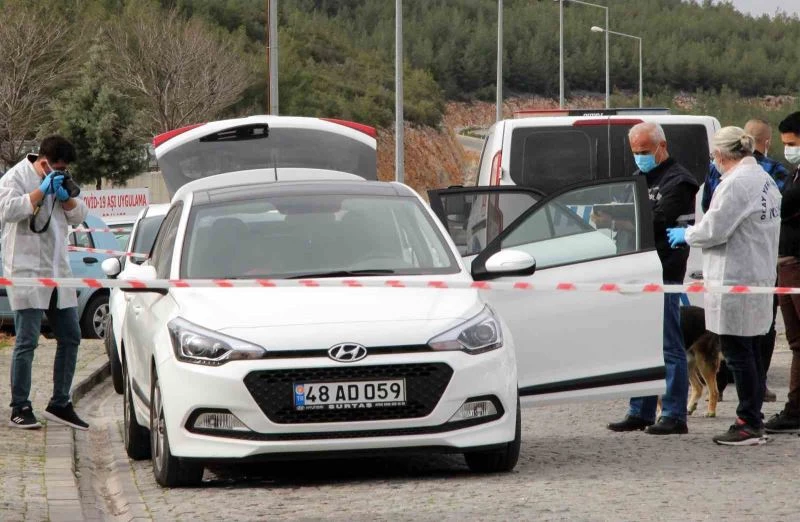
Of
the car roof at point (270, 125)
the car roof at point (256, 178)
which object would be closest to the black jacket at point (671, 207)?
the car roof at point (256, 178)

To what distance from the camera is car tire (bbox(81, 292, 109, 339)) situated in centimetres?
1726

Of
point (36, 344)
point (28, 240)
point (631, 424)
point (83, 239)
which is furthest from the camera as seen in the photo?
point (83, 239)

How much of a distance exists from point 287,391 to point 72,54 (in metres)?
53.7

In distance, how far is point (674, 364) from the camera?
9266 millimetres

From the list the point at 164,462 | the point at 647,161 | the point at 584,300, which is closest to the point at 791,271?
the point at 647,161

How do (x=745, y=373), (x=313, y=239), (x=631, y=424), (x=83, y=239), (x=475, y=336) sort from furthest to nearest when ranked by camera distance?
1. (x=83, y=239)
2. (x=631, y=424)
3. (x=745, y=373)
4. (x=313, y=239)
5. (x=475, y=336)

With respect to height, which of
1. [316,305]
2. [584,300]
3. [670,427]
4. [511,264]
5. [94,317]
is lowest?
[94,317]

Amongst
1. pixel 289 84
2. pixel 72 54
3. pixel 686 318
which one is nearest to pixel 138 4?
pixel 289 84

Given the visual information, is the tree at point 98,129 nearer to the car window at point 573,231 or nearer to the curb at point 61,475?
the curb at point 61,475

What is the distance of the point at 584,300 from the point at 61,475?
9.57ft

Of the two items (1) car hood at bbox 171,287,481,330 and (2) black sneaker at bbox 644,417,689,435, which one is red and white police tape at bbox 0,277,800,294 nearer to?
(1) car hood at bbox 171,287,481,330

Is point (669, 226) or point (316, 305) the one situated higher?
point (669, 226)

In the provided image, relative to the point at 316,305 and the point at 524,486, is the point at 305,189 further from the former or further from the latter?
the point at 524,486

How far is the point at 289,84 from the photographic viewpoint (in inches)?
3169
